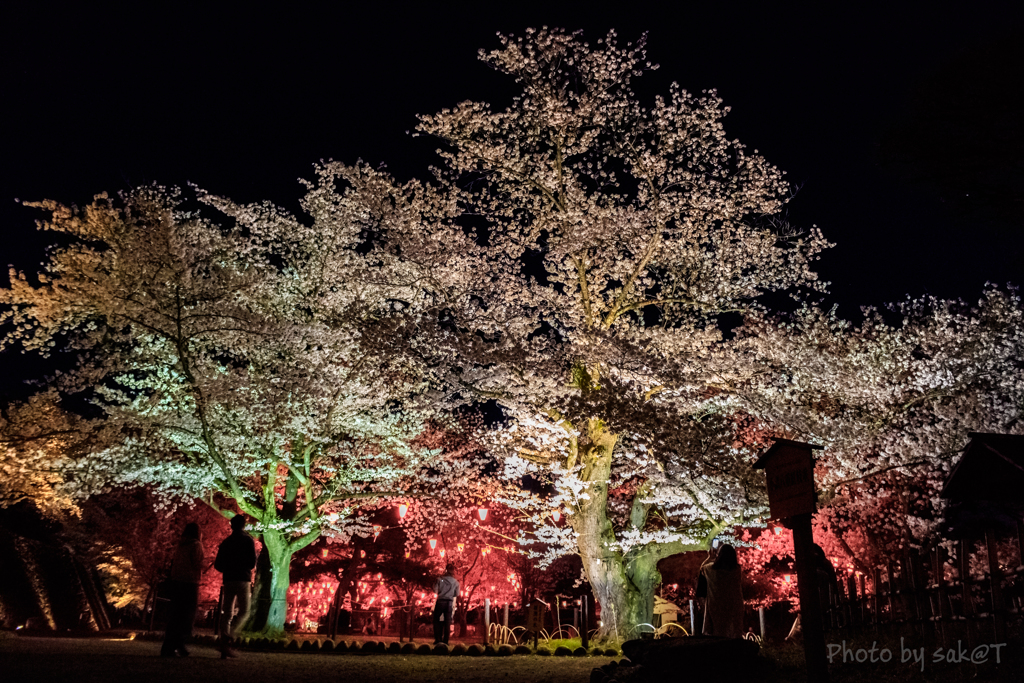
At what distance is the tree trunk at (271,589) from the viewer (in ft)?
49.5

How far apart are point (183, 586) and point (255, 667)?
3.88ft

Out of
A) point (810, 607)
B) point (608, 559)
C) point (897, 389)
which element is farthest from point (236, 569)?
point (897, 389)

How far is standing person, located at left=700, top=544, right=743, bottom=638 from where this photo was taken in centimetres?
1011

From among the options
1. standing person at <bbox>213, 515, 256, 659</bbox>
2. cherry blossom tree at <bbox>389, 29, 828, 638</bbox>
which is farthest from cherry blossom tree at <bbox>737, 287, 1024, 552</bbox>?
standing person at <bbox>213, 515, 256, 659</bbox>

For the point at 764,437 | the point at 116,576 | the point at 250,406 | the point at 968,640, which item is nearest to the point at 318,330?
the point at 250,406

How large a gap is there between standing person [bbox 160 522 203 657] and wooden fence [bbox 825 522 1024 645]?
7377mm

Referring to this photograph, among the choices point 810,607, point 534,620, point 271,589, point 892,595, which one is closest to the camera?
point 810,607

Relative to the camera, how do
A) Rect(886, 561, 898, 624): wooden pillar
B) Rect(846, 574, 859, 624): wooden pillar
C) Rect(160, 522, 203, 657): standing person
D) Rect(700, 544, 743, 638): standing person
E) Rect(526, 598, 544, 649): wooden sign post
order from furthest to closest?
Rect(526, 598, 544, 649): wooden sign post → Rect(700, 544, 743, 638): standing person → Rect(846, 574, 859, 624): wooden pillar → Rect(160, 522, 203, 657): standing person → Rect(886, 561, 898, 624): wooden pillar

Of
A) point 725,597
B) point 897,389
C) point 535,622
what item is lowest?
point 535,622

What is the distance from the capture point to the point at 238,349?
1777cm

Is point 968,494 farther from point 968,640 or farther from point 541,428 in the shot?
point 541,428

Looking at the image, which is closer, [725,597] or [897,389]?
[725,597]

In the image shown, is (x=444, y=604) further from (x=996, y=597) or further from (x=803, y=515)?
(x=996, y=597)

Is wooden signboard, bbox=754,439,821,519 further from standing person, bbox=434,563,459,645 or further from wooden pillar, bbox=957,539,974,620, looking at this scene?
standing person, bbox=434,563,459,645
